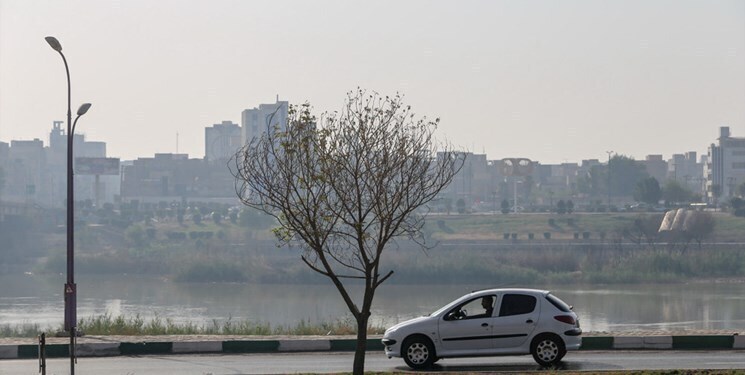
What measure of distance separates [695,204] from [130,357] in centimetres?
12020

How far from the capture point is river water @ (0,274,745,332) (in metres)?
50.3

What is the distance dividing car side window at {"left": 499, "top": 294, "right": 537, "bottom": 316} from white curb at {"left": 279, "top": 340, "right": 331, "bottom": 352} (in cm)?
443

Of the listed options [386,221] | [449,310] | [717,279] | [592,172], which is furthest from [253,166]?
[592,172]

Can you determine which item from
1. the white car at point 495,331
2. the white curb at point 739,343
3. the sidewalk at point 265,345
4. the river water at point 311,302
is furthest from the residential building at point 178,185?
the white car at point 495,331

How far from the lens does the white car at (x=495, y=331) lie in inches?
692

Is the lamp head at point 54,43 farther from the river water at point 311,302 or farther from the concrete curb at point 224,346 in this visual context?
the river water at point 311,302

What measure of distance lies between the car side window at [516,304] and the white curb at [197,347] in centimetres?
582

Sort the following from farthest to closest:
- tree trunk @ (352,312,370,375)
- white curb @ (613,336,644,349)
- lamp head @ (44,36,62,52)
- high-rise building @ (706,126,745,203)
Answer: high-rise building @ (706,126,745,203)
lamp head @ (44,36,62,52)
white curb @ (613,336,644,349)
tree trunk @ (352,312,370,375)

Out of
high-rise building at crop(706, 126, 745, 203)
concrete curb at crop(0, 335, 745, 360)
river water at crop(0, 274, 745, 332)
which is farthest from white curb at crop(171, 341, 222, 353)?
high-rise building at crop(706, 126, 745, 203)

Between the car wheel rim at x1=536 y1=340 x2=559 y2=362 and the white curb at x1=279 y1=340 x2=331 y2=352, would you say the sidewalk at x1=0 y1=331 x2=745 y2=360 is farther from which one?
the car wheel rim at x1=536 y1=340 x2=559 y2=362

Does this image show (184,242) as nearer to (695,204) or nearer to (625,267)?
(625,267)

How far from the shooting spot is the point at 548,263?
92938 mm

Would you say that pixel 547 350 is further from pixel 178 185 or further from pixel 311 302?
pixel 178 185

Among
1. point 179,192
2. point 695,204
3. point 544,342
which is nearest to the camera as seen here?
point 544,342
